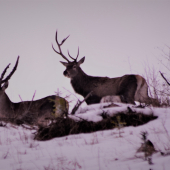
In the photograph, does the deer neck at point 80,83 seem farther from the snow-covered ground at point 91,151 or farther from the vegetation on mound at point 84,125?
the snow-covered ground at point 91,151

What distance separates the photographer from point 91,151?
224 centimetres

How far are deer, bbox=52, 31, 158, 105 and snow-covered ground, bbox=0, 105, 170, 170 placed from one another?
3.15 m

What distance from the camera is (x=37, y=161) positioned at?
2117mm

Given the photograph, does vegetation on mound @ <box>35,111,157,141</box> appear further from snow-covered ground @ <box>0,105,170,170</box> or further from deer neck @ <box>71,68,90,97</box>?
deer neck @ <box>71,68,90,97</box>

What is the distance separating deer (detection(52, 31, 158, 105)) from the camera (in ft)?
21.1

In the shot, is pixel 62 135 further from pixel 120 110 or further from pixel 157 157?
pixel 157 157

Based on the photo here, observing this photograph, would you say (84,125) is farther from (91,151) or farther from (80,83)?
(80,83)

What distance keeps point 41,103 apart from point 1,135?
10.2 ft

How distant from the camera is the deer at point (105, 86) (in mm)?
6422

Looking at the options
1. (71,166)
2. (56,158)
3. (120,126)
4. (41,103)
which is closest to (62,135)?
(120,126)

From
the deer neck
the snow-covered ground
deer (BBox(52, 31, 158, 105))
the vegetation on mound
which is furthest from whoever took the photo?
the deer neck

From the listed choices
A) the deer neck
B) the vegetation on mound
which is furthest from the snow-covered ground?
the deer neck

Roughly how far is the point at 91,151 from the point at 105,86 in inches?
177

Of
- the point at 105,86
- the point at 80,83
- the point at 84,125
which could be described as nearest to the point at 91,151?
the point at 84,125
